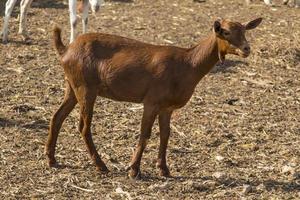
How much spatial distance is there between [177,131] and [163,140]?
142 centimetres

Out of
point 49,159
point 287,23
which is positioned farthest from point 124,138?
point 287,23

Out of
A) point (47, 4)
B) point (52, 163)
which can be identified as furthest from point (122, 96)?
point (47, 4)

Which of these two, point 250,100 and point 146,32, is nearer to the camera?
point 250,100

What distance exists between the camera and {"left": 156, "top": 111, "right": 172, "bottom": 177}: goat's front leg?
6484 mm

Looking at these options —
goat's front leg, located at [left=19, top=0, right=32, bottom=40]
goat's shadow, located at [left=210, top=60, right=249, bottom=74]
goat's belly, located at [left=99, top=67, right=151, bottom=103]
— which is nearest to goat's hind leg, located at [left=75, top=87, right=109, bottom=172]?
goat's belly, located at [left=99, top=67, right=151, bottom=103]

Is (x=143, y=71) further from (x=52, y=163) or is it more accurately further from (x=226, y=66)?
(x=226, y=66)

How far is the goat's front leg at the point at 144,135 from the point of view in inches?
244

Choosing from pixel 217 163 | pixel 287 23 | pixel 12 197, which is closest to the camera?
pixel 12 197

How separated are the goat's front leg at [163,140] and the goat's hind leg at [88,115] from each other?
1.70ft

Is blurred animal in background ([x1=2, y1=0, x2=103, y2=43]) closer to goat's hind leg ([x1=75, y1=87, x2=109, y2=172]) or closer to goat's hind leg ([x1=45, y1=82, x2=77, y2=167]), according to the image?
goat's hind leg ([x1=45, y1=82, x2=77, y2=167])

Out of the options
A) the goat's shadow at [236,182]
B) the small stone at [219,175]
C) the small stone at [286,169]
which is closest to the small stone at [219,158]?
the small stone at [219,175]

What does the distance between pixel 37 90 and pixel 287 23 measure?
6.44m

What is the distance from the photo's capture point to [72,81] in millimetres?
6395

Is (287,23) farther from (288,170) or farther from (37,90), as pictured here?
(288,170)
